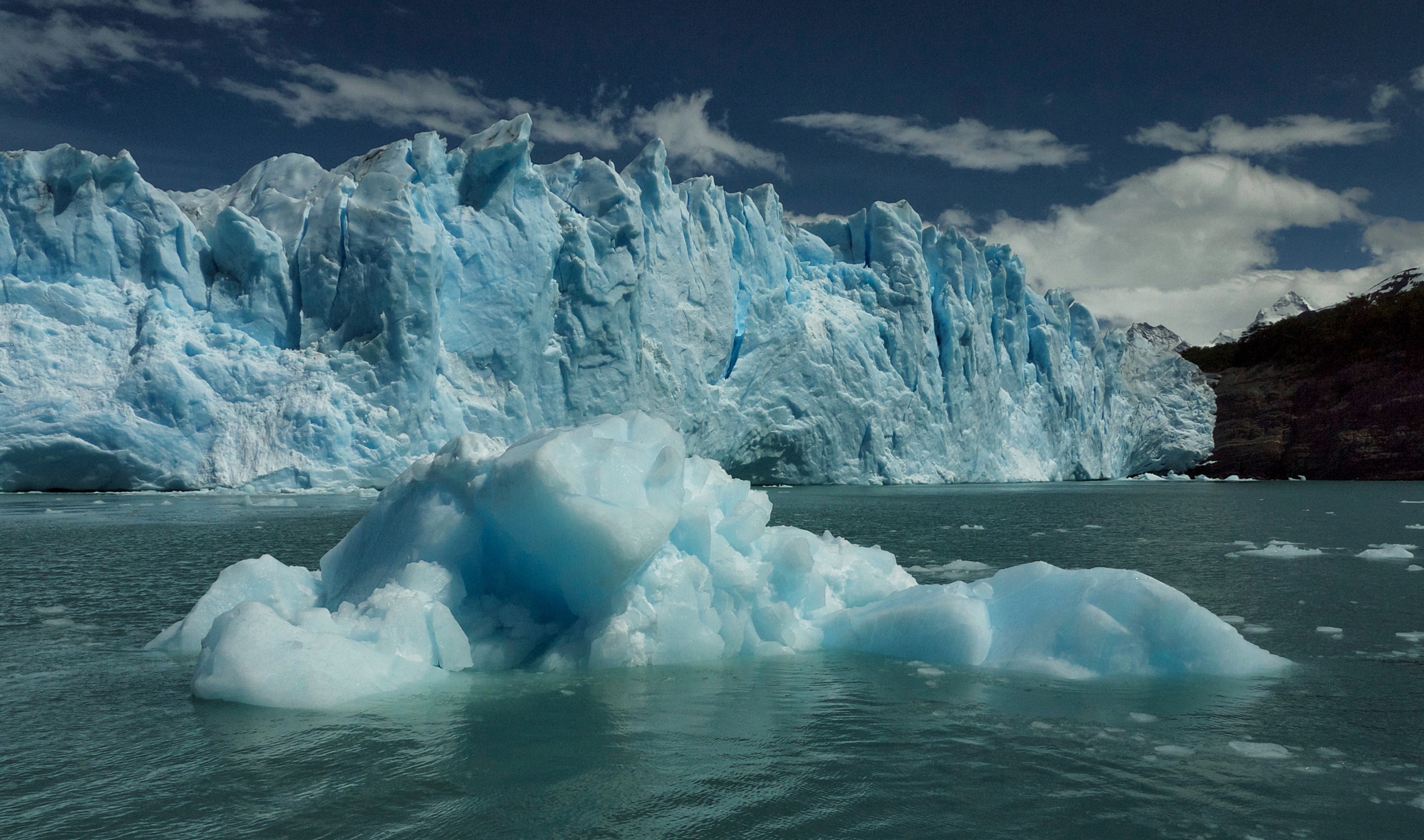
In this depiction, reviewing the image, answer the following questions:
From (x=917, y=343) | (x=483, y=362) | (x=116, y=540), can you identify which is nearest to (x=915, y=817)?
(x=116, y=540)

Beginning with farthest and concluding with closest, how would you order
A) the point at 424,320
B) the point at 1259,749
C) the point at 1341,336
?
Answer: 1. the point at 1341,336
2. the point at 424,320
3. the point at 1259,749

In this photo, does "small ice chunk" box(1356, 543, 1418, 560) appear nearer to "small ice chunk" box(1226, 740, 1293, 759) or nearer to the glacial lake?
the glacial lake

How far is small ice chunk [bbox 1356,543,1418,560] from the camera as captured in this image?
1041 cm

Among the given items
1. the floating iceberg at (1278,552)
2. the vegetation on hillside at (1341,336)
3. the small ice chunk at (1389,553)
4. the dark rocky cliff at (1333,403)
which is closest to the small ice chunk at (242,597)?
the floating iceberg at (1278,552)

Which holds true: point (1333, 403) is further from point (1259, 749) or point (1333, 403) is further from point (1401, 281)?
point (1259, 749)

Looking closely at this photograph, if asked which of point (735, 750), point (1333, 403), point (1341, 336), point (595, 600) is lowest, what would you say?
point (735, 750)

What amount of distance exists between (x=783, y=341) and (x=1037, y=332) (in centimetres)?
1248

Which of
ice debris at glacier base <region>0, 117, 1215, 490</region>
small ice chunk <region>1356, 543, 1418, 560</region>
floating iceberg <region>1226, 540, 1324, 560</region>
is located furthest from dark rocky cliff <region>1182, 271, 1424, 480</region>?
floating iceberg <region>1226, 540, 1324, 560</region>

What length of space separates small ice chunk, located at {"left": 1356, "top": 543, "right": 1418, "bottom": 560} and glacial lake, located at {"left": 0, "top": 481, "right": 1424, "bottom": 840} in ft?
14.0

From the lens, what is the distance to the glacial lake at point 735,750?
304cm

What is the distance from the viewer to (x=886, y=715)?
14.1 ft

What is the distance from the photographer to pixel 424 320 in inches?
852

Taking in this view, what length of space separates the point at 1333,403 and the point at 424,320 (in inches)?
1760

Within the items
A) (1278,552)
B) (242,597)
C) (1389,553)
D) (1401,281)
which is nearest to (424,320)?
(242,597)
